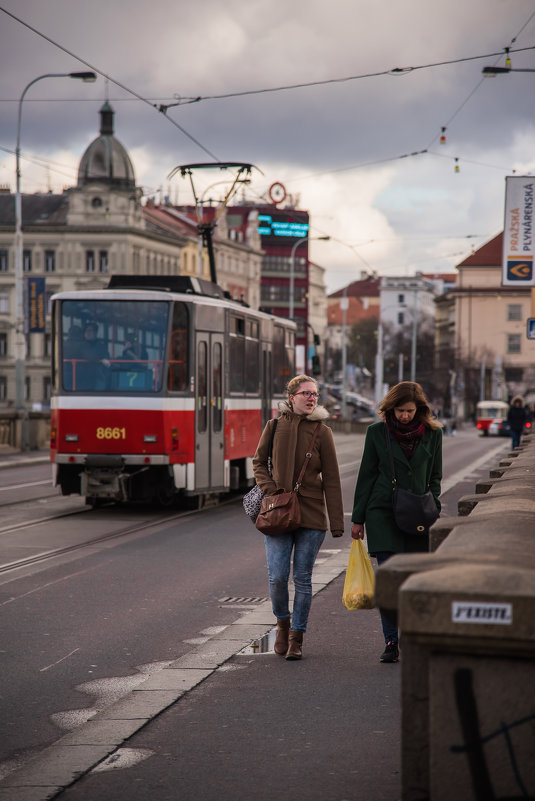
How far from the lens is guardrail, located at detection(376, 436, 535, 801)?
3.79 metres

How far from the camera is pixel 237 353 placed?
68.1 feet

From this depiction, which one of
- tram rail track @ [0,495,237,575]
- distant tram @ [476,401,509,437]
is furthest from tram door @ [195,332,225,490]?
distant tram @ [476,401,509,437]

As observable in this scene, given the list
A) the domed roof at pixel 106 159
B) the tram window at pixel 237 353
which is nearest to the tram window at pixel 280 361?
the tram window at pixel 237 353

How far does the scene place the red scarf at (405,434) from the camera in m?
7.75

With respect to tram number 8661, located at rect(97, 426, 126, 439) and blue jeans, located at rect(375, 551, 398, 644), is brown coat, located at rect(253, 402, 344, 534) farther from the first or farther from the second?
tram number 8661, located at rect(97, 426, 126, 439)

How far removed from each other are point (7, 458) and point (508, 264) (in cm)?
1456

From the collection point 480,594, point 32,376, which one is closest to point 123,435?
point 480,594

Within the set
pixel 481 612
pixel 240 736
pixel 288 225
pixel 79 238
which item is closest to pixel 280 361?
pixel 240 736

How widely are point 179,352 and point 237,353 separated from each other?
2.60 meters

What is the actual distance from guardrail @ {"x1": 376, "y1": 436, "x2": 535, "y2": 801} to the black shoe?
368 centimetres

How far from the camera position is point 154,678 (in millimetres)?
7414

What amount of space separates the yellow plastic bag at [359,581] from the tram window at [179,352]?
419 inches

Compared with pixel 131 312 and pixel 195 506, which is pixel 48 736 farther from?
pixel 195 506

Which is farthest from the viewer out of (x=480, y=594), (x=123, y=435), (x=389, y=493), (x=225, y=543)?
(x=123, y=435)
